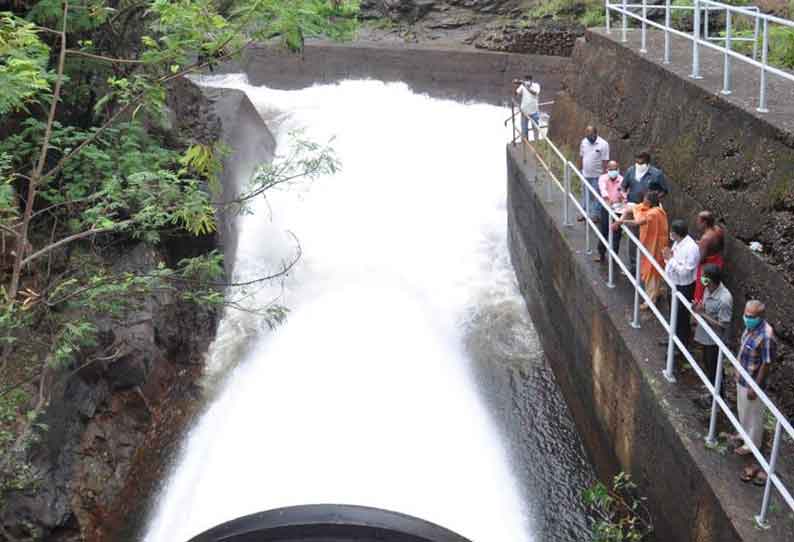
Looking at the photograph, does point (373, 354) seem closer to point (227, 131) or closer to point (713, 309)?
point (713, 309)

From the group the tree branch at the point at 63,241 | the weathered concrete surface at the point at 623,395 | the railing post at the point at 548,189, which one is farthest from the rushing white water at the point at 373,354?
the tree branch at the point at 63,241

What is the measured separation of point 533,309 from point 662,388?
13.6ft

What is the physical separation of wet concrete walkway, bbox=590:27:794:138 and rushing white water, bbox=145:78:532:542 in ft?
11.5

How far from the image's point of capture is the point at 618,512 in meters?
6.87

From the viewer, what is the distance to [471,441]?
8281 millimetres

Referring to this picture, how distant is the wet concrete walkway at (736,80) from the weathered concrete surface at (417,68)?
7706 mm

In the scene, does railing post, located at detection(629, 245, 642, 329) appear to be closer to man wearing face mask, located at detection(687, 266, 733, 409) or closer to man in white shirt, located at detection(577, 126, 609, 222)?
man wearing face mask, located at detection(687, 266, 733, 409)

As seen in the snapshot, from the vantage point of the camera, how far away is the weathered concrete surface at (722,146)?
232 inches

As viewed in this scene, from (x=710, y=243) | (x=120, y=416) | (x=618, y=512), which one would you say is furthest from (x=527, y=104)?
(x=120, y=416)

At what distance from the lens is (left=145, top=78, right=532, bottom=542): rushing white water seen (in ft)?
25.3

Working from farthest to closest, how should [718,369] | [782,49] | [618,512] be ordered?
1. [782,49]
2. [618,512]
3. [718,369]

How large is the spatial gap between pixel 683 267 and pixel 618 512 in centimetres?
216

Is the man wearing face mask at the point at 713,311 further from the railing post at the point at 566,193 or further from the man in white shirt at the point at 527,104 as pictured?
the man in white shirt at the point at 527,104

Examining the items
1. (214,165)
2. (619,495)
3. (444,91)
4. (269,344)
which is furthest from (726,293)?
(444,91)
